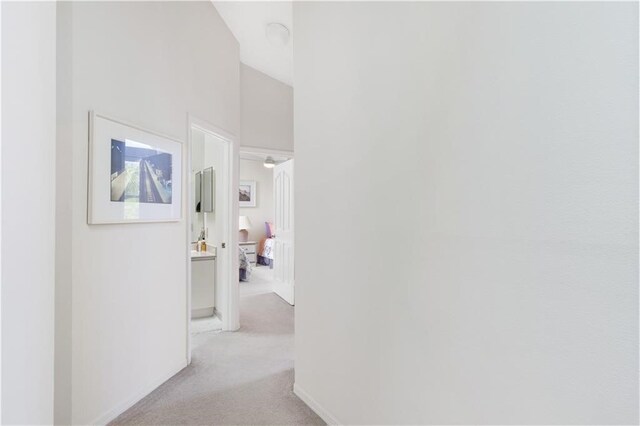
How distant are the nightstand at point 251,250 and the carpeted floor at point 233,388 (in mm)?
3887

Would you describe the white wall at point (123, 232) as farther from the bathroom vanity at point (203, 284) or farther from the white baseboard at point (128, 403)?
the bathroom vanity at point (203, 284)

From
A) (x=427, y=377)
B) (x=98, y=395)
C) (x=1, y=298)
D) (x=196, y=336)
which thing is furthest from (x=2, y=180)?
(x=196, y=336)

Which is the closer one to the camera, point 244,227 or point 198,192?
point 198,192

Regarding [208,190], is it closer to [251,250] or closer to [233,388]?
[233,388]

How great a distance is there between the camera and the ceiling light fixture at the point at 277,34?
3.14 m

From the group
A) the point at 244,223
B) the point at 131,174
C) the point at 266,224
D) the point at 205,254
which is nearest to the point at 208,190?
the point at 205,254

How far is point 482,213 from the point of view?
1091 mm

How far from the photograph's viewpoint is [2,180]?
1.05 metres

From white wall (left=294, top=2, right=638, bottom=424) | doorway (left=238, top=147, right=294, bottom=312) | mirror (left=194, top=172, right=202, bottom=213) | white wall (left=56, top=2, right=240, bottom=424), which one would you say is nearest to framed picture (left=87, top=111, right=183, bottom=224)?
white wall (left=56, top=2, right=240, bottom=424)

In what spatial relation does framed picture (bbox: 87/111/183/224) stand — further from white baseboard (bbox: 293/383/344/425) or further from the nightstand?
the nightstand

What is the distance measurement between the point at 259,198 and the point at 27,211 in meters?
6.75

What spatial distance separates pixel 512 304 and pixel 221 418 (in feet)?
5.96

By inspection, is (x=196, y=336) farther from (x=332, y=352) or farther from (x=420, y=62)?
(x=420, y=62)

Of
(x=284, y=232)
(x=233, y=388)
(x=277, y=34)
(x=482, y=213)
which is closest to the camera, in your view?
(x=482, y=213)
